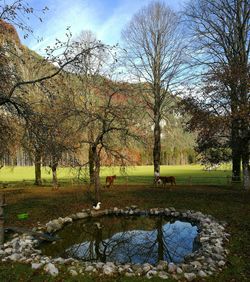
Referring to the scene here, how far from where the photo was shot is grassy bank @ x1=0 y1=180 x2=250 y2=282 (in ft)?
25.9

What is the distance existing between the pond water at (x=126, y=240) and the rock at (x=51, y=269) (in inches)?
89.8

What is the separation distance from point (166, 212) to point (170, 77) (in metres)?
15.5

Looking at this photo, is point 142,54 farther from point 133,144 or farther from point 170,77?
point 133,144

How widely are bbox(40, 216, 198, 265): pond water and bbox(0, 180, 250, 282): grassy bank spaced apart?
1.47 metres

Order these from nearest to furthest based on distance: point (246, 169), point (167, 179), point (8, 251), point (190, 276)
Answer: point (190, 276), point (8, 251), point (246, 169), point (167, 179)

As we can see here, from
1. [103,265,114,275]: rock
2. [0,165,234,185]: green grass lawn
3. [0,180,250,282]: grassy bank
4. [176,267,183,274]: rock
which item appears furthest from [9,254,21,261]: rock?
[0,165,234,185]: green grass lawn

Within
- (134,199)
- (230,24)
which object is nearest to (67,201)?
(134,199)

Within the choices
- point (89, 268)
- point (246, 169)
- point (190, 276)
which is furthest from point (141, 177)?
point (190, 276)

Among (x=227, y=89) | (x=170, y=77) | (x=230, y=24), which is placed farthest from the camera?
(x=170, y=77)

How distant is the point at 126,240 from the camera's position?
1244cm

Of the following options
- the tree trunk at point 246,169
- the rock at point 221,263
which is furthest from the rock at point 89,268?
the tree trunk at point 246,169

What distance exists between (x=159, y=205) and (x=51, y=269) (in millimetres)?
9700

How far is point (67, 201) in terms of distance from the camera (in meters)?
18.0

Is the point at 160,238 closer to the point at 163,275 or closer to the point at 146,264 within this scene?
the point at 146,264
